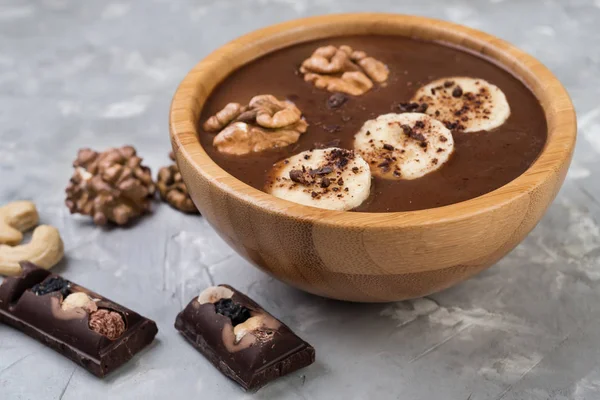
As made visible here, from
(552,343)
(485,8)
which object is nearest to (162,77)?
(485,8)

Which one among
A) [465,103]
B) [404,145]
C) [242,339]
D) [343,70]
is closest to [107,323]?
[242,339]

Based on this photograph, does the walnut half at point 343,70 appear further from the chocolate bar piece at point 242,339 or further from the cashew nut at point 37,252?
the cashew nut at point 37,252

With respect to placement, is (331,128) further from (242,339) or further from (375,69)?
(242,339)

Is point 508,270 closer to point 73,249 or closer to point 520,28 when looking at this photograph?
point 73,249

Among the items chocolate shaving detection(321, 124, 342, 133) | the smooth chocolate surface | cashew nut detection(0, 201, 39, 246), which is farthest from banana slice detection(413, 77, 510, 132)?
cashew nut detection(0, 201, 39, 246)

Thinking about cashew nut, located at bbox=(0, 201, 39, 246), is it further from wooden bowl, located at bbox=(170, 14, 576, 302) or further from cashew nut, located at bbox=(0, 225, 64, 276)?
wooden bowl, located at bbox=(170, 14, 576, 302)

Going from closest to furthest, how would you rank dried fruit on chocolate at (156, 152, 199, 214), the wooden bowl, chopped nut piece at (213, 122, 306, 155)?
1. the wooden bowl
2. chopped nut piece at (213, 122, 306, 155)
3. dried fruit on chocolate at (156, 152, 199, 214)

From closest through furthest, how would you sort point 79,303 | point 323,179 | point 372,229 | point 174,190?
point 372,229, point 323,179, point 79,303, point 174,190

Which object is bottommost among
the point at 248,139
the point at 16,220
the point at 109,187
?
the point at 16,220
